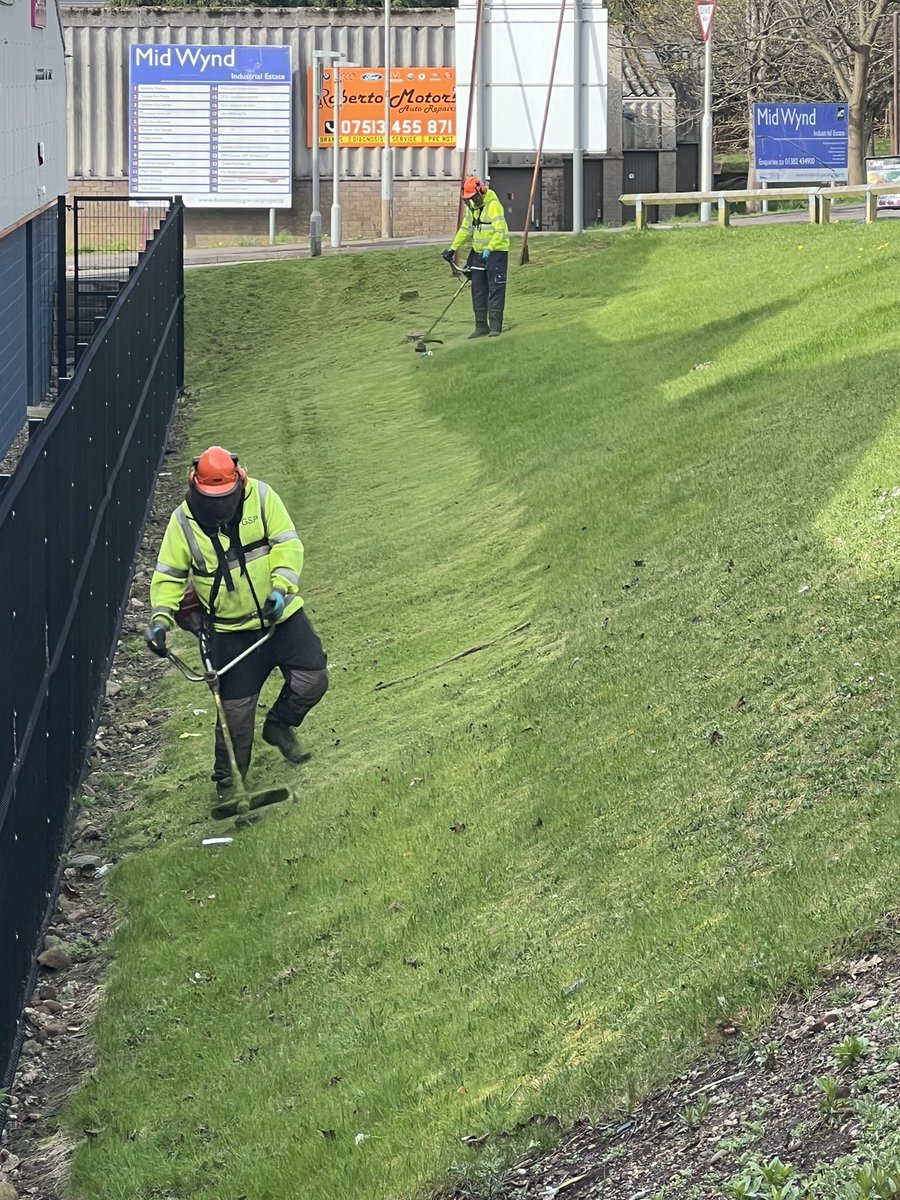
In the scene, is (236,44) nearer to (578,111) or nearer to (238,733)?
(578,111)

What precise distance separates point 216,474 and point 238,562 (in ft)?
1.97

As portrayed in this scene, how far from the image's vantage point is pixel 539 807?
8.48m

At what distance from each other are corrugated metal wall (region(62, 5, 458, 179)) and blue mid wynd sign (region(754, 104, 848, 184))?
8.34 m

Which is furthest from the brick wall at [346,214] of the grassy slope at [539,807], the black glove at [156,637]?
the black glove at [156,637]

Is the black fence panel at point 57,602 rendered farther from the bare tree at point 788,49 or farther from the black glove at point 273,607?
the bare tree at point 788,49

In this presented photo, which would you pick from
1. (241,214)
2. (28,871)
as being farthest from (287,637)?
(241,214)

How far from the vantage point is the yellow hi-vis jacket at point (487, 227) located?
22.0 meters

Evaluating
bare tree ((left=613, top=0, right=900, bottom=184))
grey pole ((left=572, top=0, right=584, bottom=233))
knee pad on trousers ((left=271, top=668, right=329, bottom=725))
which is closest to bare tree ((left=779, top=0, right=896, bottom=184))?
bare tree ((left=613, top=0, right=900, bottom=184))

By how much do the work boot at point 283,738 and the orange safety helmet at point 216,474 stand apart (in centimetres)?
174

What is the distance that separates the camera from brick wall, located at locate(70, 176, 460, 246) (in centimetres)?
4181

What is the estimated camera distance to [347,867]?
8.70m

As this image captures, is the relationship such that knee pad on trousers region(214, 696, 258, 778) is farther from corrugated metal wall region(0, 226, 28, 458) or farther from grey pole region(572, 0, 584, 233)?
grey pole region(572, 0, 584, 233)

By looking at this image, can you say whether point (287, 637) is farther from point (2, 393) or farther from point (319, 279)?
point (319, 279)

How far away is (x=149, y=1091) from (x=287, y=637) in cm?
314
